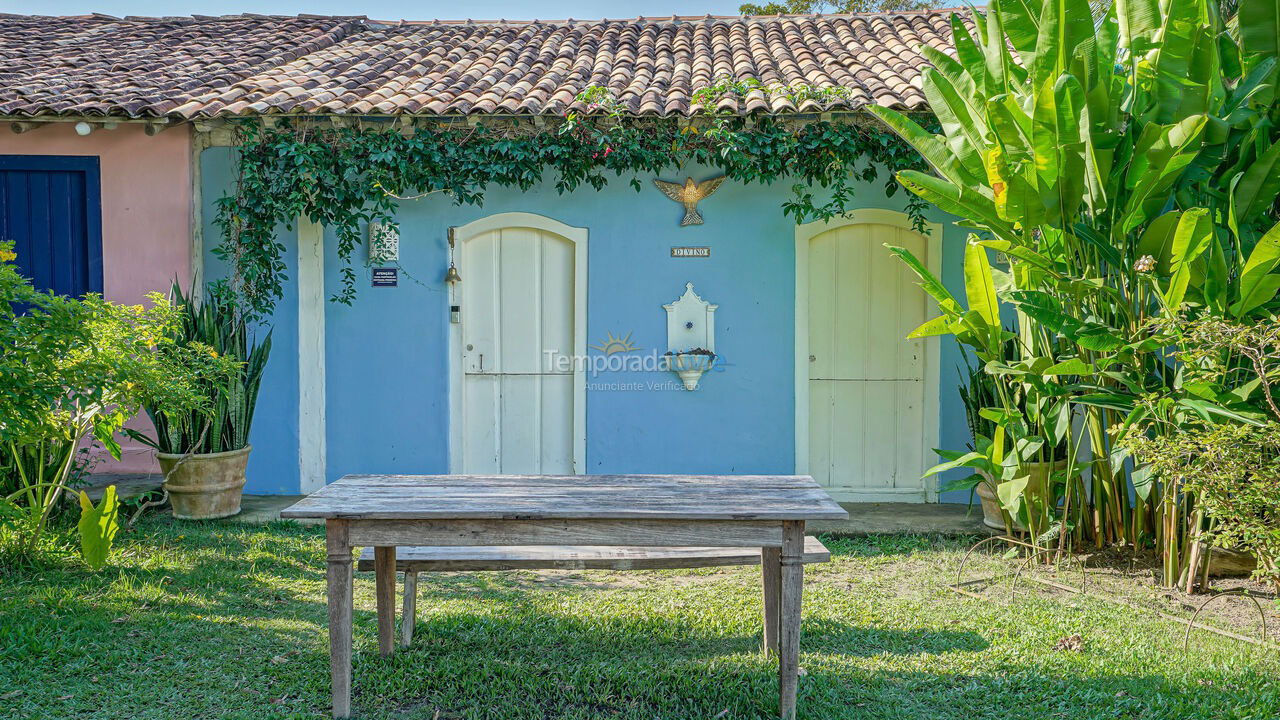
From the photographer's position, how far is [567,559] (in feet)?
12.1

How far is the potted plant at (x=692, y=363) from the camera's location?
675 centimetres

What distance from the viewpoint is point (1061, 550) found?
16.9 ft

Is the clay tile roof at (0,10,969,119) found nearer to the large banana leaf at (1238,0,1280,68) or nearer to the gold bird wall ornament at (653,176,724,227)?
the gold bird wall ornament at (653,176,724,227)

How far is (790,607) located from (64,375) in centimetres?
343

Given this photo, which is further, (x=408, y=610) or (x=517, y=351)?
(x=517, y=351)

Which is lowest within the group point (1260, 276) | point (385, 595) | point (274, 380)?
point (385, 595)

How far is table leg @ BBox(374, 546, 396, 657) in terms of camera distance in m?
3.62

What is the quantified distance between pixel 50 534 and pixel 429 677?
287 centimetres

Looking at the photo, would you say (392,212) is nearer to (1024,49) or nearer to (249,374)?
(249,374)

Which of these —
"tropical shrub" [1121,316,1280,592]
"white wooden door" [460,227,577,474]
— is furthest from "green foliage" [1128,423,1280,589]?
"white wooden door" [460,227,577,474]

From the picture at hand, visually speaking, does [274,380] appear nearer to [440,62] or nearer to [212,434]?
[212,434]

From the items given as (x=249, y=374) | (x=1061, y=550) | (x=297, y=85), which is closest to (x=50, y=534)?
(x=249, y=374)

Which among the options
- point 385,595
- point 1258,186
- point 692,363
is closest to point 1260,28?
point 1258,186

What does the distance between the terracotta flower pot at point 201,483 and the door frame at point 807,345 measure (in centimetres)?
393
